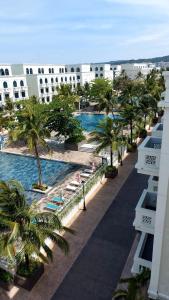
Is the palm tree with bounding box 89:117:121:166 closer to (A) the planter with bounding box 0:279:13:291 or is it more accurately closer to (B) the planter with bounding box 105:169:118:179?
(B) the planter with bounding box 105:169:118:179

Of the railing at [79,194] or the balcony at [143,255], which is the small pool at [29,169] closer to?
the railing at [79,194]

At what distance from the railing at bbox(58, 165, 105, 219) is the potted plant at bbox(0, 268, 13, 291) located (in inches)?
208

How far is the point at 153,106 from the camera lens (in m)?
37.0

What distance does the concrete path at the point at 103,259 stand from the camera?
13.6 m

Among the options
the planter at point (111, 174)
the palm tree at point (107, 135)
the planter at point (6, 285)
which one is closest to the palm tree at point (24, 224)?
the planter at point (6, 285)

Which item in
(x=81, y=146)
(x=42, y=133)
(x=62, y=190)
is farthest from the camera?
(x=81, y=146)

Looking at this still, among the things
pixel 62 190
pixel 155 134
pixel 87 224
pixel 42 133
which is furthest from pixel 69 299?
pixel 42 133

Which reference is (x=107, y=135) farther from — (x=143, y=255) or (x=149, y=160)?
(x=149, y=160)

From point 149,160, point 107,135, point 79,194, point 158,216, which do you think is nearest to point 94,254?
point 79,194

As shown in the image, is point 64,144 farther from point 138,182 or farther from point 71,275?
point 71,275

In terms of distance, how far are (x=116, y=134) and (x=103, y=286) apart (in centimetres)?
1398

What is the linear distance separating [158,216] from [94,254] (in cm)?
733

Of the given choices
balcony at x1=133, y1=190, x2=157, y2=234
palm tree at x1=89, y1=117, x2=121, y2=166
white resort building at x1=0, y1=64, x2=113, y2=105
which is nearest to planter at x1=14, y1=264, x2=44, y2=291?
balcony at x1=133, y1=190, x2=157, y2=234

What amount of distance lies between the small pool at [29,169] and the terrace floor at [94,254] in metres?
6.50
